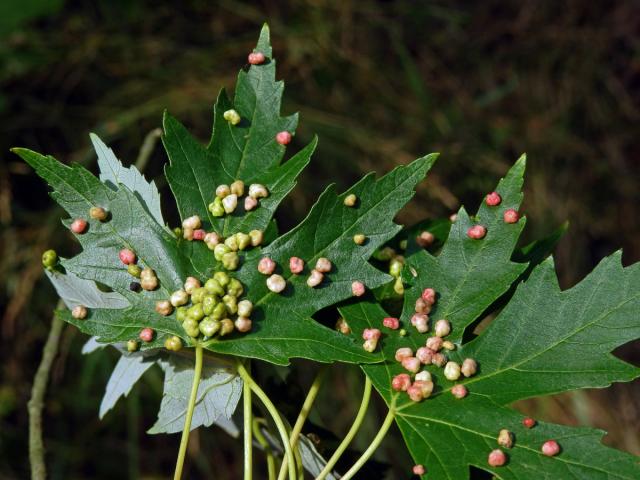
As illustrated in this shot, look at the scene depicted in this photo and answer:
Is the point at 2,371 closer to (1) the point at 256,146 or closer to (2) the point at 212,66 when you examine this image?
(2) the point at 212,66

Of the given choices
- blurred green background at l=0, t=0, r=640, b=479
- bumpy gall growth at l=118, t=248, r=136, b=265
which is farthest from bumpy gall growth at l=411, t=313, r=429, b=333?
blurred green background at l=0, t=0, r=640, b=479

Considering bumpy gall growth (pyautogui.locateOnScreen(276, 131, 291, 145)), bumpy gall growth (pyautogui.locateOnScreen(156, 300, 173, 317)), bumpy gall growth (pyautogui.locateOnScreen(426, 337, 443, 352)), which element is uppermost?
bumpy gall growth (pyautogui.locateOnScreen(276, 131, 291, 145))

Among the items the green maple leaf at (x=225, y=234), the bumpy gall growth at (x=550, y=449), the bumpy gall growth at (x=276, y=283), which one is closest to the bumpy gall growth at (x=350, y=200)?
the green maple leaf at (x=225, y=234)

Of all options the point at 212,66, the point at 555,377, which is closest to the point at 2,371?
the point at 212,66

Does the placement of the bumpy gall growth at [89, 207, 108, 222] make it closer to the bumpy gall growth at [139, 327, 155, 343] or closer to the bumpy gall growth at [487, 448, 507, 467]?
the bumpy gall growth at [139, 327, 155, 343]

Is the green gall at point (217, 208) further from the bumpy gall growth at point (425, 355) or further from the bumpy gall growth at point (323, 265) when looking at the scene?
the bumpy gall growth at point (425, 355)
